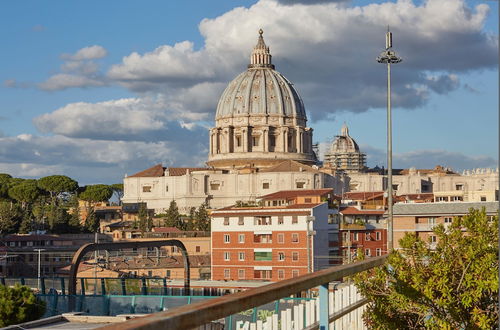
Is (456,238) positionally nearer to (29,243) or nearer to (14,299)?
(14,299)

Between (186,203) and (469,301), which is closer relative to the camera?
(469,301)

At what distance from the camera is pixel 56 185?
374 feet

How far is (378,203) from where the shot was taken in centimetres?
7094

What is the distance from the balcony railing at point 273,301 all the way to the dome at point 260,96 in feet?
392

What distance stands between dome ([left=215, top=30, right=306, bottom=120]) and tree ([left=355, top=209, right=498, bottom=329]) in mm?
118267

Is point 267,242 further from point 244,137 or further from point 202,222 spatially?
point 244,137

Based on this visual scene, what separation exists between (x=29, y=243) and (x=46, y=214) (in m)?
22.3

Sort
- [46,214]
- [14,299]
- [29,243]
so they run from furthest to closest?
[46,214] → [29,243] → [14,299]

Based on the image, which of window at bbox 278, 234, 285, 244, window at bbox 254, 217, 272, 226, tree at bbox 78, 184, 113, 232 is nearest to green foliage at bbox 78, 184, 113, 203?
tree at bbox 78, 184, 113, 232

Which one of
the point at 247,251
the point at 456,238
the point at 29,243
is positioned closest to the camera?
the point at 456,238

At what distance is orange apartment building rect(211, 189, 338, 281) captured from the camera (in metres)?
47.9

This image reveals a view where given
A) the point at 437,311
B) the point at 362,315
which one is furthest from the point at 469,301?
the point at 362,315

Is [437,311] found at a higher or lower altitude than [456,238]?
lower

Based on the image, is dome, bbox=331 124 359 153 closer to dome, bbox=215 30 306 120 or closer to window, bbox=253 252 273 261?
dome, bbox=215 30 306 120
